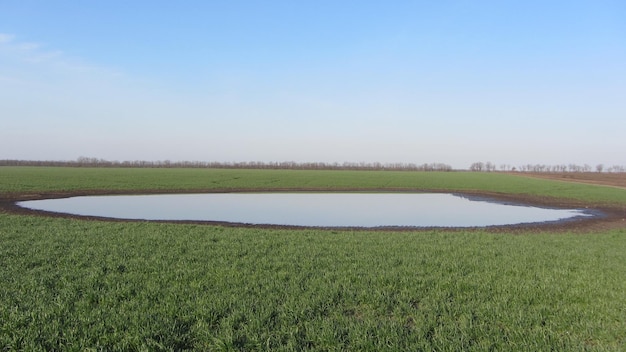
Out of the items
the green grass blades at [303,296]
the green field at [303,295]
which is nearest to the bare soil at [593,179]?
the green grass blades at [303,296]

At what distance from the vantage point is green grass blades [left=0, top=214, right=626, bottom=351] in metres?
5.23

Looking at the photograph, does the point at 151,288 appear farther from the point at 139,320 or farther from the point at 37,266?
the point at 37,266

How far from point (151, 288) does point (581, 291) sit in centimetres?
831

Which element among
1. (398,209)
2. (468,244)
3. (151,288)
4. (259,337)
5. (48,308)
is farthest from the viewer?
(398,209)

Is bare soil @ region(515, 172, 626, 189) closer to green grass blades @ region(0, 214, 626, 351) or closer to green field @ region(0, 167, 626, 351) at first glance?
green grass blades @ region(0, 214, 626, 351)

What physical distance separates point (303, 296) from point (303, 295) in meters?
0.06

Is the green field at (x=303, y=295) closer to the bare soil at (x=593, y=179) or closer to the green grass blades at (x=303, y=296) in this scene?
the green grass blades at (x=303, y=296)

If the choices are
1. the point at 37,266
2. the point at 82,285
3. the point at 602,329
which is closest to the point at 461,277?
the point at 602,329

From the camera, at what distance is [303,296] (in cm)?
Answer: 691

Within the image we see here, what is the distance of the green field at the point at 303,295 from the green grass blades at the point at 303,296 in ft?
0.09

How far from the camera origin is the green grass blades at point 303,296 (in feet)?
17.2

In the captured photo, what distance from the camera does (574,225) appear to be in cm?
2266

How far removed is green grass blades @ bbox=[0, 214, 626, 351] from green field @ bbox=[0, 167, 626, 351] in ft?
0.09

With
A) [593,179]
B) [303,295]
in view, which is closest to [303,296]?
[303,295]
